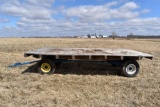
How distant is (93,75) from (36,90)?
2.90 meters

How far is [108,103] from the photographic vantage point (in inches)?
215

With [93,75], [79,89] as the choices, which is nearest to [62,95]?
[79,89]

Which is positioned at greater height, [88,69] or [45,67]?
[45,67]

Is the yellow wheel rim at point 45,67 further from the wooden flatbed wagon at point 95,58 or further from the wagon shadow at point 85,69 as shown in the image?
the wagon shadow at point 85,69

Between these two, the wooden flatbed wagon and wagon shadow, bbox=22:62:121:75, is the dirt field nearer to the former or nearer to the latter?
wagon shadow, bbox=22:62:121:75

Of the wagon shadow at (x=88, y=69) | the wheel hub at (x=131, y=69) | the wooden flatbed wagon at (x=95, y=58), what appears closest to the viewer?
the wooden flatbed wagon at (x=95, y=58)

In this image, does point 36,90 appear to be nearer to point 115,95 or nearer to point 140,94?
point 115,95

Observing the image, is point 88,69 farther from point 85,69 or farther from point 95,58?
point 95,58

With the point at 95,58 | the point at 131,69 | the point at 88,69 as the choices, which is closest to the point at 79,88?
the point at 95,58

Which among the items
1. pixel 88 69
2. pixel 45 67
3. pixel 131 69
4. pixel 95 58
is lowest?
pixel 88 69

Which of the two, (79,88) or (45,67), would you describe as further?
(45,67)

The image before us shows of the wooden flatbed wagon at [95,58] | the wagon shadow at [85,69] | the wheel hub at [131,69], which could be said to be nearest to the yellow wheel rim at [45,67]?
the wooden flatbed wagon at [95,58]

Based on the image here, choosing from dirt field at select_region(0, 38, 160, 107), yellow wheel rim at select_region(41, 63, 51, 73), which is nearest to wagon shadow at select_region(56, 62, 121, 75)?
dirt field at select_region(0, 38, 160, 107)

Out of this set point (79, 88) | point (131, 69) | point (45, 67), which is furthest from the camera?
point (45, 67)
